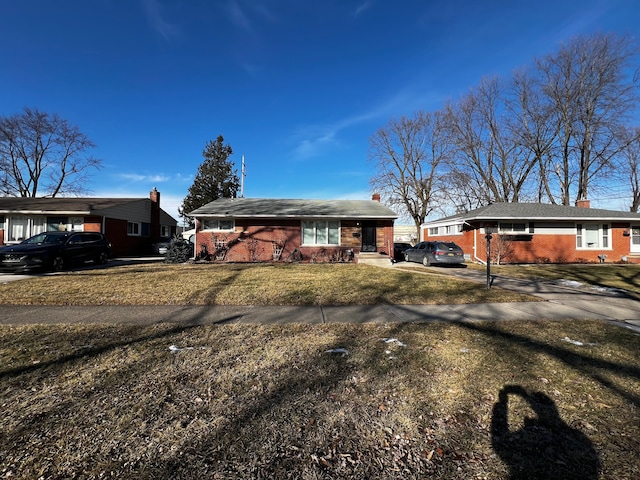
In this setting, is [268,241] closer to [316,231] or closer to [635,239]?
[316,231]

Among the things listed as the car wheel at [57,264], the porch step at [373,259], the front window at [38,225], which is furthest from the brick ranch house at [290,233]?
the front window at [38,225]

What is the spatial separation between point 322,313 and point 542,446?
4.35 m

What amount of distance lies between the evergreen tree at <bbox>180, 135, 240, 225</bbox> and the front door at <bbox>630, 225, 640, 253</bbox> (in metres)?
39.3

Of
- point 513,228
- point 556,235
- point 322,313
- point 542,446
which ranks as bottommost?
point 542,446

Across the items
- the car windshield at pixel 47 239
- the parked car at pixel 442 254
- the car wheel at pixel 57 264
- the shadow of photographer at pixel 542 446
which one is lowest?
the shadow of photographer at pixel 542 446

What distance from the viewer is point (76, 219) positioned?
19938 mm

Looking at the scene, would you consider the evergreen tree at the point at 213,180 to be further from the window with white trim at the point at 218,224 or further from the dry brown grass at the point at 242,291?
the dry brown grass at the point at 242,291

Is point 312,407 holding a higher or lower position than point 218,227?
lower

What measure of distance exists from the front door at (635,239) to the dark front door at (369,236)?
1726 centimetres

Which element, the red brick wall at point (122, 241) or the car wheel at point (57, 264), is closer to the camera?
the car wheel at point (57, 264)

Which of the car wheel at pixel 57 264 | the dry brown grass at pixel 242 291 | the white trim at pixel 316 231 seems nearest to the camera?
the dry brown grass at pixel 242 291

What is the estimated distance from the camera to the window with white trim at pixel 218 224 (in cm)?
1800

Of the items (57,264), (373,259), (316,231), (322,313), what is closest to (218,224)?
(316,231)

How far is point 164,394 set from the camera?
3.05m
